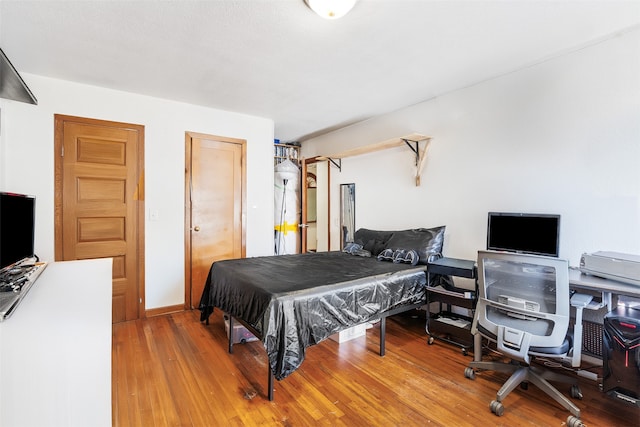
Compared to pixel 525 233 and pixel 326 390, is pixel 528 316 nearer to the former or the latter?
pixel 525 233

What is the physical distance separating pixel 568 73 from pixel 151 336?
4325 millimetres

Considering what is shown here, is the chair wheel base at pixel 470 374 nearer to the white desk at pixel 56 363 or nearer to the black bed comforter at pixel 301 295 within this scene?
the black bed comforter at pixel 301 295

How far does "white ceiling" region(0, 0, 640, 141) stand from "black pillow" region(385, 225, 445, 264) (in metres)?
1.52

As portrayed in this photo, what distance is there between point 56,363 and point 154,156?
10.2ft

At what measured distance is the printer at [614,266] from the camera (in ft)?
5.80

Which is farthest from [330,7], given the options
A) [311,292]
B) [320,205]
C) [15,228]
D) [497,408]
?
[320,205]

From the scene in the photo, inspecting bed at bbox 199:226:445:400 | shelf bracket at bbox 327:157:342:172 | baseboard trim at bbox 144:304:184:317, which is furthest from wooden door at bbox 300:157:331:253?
baseboard trim at bbox 144:304:184:317

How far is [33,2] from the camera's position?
71.2 inches

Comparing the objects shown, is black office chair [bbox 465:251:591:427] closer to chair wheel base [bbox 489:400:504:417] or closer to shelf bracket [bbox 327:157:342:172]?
chair wheel base [bbox 489:400:504:417]

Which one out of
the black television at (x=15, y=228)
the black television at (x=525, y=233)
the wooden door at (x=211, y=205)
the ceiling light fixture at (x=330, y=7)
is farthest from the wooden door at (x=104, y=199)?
the black television at (x=525, y=233)

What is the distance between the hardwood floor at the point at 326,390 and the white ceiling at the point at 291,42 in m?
2.47

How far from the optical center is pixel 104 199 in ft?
10.3

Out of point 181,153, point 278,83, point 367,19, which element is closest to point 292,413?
point 367,19

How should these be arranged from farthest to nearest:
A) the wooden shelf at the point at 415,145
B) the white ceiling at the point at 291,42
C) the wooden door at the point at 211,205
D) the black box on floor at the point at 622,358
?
the wooden door at the point at 211,205 < the wooden shelf at the point at 415,145 < the white ceiling at the point at 291,42 < the black box on floor at the point at 622,358
